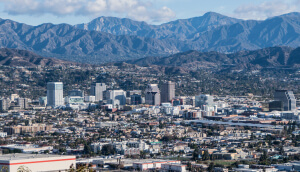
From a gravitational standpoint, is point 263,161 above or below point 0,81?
below

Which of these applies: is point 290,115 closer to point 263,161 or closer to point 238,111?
point 238,111

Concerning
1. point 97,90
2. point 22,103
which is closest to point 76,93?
point 97,90

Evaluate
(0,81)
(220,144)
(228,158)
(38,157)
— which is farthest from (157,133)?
(0,81)

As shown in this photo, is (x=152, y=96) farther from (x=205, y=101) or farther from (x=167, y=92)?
(x=205, y=101)

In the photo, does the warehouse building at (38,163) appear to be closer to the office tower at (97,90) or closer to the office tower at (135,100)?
the office tower at (135,100)

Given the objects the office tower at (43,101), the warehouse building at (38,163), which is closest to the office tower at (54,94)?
the office tower at (43,101)

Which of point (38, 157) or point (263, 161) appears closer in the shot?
point (38, 157)

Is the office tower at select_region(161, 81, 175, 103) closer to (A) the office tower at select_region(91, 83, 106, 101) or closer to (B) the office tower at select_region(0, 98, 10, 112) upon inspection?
(A) the office tower at select_region(91, 83, 106, 101)

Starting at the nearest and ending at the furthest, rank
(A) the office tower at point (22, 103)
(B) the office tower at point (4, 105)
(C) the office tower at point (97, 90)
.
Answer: (B) the office tower at point (4, 105) → (A) the office tower at point (22, 103) → (C) the office tower at point (97, 90)

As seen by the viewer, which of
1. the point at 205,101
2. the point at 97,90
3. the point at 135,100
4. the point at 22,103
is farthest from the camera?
the point at 97,90

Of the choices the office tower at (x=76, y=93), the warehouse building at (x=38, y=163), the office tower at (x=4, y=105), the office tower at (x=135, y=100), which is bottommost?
the warehouse building at (x=38, y=163)

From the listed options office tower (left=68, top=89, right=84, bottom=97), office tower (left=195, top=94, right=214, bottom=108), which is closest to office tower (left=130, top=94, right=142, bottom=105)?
office tower (left=195, top=94, right=214, bottom=108)
